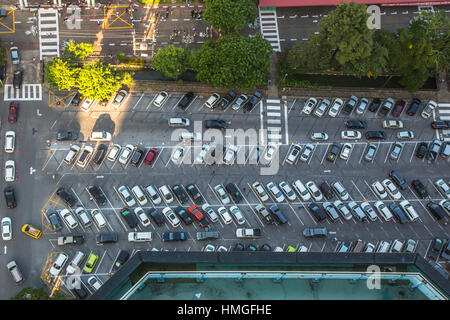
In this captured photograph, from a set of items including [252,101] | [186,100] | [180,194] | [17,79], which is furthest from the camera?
[252,101]

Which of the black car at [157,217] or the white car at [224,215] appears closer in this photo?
the black car at [157,217]

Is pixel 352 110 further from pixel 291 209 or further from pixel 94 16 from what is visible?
pixel 94 16

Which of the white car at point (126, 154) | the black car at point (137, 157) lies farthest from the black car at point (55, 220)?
the black car at point (137, 157)

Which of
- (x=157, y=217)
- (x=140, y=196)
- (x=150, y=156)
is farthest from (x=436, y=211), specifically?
(x=140, y=196)

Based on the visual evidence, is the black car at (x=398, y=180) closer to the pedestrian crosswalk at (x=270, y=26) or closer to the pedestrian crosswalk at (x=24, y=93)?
the pedestrian crosswalk at (x=270, y=26)

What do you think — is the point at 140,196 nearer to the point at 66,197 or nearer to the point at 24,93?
the point at 66,197

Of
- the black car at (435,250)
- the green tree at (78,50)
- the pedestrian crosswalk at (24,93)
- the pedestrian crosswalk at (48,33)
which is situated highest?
the pedestrian crosswalk at (48,33)

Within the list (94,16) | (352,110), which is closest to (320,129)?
(352,110)
